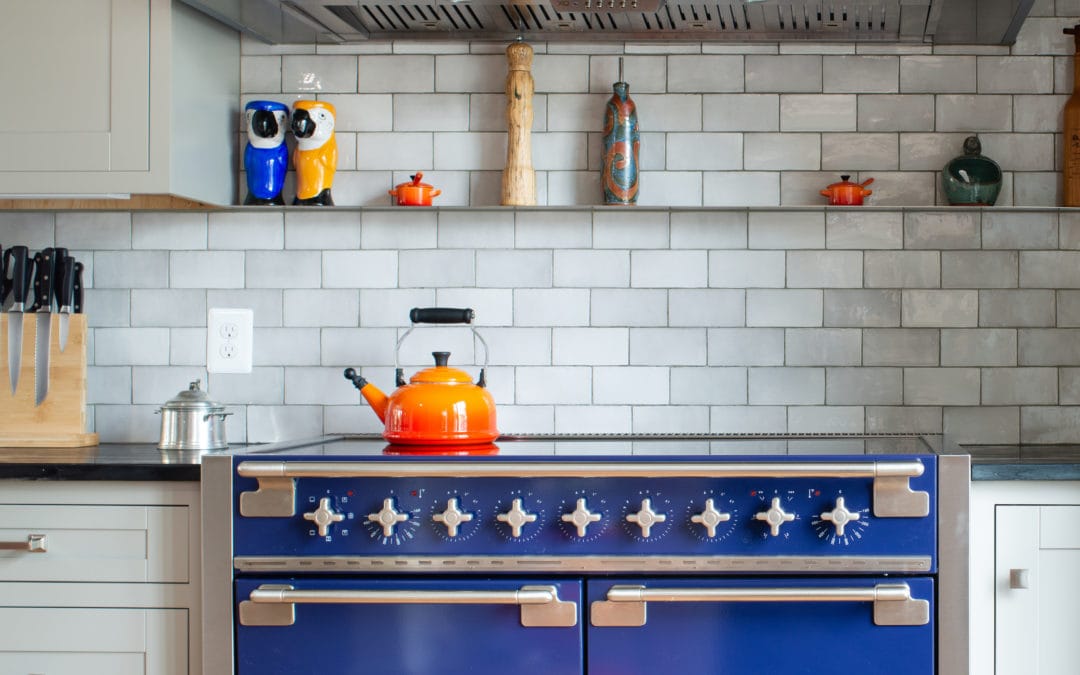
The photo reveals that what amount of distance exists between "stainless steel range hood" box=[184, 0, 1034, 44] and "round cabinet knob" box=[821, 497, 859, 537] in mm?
1207

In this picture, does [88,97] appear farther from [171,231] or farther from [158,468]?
[158,468]

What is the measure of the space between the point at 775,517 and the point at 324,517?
2.96ft

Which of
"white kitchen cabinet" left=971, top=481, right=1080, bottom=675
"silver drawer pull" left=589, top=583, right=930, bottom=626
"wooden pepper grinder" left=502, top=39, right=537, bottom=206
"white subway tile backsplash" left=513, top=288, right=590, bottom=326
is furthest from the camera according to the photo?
"white subway tile backsplash" left=513, top=288, right=590, bottom=326

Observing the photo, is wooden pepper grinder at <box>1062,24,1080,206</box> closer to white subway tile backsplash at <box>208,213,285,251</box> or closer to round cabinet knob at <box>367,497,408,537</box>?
round cabinet knob at <box>367,497,408,537</box>

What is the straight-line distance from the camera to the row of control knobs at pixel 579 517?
210 cm

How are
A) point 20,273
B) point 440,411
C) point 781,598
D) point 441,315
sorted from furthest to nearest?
point 20,273 < point 441,315 < point 440,411 < point 781,598

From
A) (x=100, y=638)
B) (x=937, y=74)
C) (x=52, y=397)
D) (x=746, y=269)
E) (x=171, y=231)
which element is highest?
(x=937, y=74)

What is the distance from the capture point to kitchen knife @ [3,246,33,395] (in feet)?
9.00

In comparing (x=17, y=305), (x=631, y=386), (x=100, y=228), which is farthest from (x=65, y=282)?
(x=631, y=386)

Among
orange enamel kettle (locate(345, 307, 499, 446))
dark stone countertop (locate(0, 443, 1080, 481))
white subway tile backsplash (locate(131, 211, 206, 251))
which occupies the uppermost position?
white subway tile backsplash (locate(131, 211, 206, 251))

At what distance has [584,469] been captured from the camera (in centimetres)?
213

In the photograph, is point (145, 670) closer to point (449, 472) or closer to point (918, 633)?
point (449, 472)

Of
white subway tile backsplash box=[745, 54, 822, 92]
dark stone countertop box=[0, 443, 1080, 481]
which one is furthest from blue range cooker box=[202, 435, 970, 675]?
white subway tile backsplash box=[745, 54, 822, 92]

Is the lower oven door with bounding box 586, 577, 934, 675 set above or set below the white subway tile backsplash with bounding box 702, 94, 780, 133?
below
